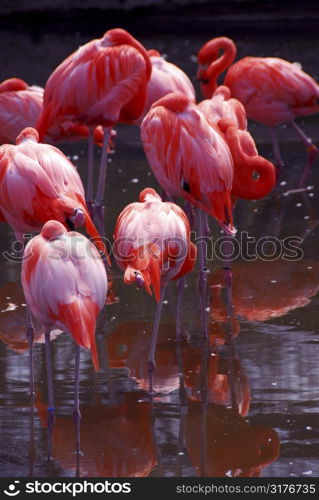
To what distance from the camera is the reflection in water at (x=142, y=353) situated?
13.9 feet

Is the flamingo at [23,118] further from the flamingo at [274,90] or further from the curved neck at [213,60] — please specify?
the curved neck at [213,60]

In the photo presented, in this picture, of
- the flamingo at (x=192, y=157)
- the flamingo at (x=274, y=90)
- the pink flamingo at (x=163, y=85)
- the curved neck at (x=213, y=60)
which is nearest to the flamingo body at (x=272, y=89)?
the flamingo at (x=274, y=90)

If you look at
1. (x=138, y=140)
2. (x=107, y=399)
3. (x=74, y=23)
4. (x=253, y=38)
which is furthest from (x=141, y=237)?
(x=74, y=23)

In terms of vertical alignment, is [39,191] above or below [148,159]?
below

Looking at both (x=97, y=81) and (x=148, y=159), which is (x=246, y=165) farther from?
(x=97, y=81)

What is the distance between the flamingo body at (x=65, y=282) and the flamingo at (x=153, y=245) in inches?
9.9

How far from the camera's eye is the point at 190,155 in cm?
471

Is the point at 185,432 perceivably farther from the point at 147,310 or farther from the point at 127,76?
the point at 127,76

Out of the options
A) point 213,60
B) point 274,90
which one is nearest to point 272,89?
point 274,90

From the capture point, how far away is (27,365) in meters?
4.40

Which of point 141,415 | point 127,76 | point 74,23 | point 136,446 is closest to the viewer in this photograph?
point 136,446

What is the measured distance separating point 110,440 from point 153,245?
31.8 inches

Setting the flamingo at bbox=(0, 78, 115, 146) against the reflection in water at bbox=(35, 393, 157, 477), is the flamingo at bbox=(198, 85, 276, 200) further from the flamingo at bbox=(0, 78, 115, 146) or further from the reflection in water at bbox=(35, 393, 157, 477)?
the reflection in water at bbox=(35, 393, 157, 477)

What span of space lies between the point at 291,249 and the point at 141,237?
2.23m
